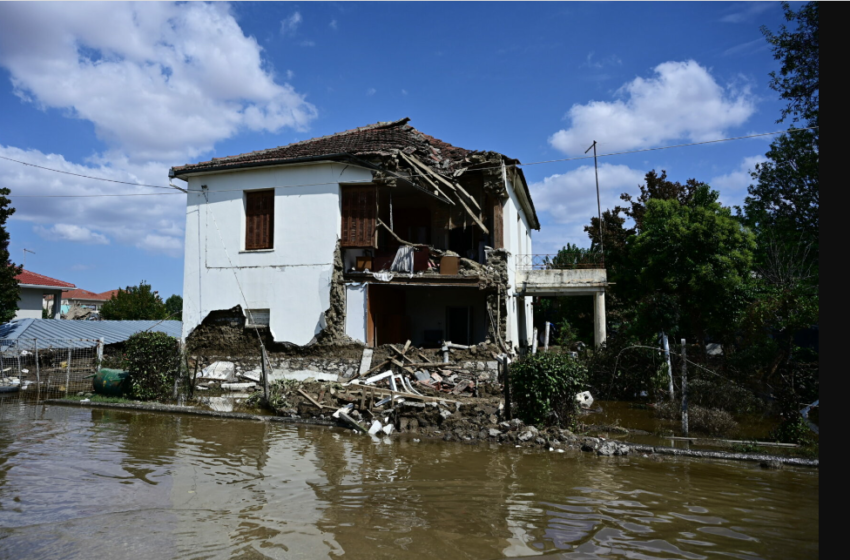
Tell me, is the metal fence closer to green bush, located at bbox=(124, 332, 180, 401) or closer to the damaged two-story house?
green bush, located at bbox=(124, 332, 180, 401)

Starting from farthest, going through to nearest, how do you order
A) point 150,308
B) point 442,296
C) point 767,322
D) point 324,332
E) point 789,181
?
point 150,308 → point 789,181 → point 442,296 → point 324,332 → point 767,322

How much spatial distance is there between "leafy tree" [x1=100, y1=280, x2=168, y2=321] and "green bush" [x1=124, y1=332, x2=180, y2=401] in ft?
84.3

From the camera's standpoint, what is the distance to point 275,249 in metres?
19.2

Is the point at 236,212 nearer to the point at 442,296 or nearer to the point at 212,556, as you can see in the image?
the point at 442,296

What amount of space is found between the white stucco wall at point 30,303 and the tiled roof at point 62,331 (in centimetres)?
613

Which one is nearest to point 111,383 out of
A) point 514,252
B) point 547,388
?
point 547,388

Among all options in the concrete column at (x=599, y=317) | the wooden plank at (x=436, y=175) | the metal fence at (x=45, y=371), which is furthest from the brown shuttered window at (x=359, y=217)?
the concrete column at (x=599, y=317)

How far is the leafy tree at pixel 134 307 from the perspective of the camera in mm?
39219

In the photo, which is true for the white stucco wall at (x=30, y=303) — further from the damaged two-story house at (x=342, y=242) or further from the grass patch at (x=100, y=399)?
the grass patch at (x=100, y=399)

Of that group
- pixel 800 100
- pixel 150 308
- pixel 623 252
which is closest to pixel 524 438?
pixel 800 100

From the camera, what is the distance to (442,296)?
2148 cm

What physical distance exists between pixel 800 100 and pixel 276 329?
18.9 metres

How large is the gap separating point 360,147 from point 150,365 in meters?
10.5

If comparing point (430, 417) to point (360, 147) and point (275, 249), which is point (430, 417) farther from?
point (360, 147)
